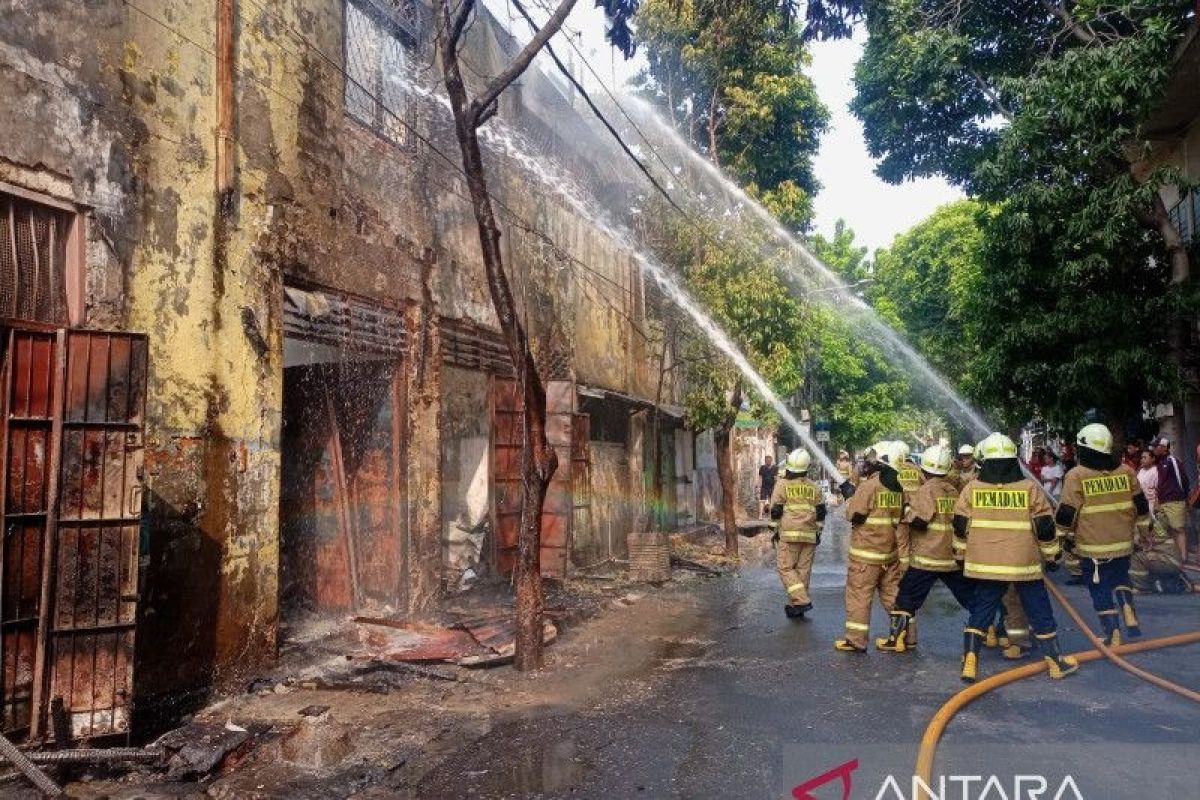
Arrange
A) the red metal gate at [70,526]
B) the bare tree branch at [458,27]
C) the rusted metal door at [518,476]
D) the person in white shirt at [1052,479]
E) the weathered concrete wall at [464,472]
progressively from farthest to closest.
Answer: the person in white shirt at [1052,479], the rusted metal door at [518,476], the weathered concrete wall at [464,472], the bare tree branch at [458,27], the red metal gate at [70,526]

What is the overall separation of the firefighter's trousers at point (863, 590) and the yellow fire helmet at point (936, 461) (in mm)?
905

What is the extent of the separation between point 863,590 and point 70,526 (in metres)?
5.80

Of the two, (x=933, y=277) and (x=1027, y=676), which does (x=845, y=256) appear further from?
(x=1027, y=676)

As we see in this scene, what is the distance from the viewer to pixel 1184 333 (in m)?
12.6

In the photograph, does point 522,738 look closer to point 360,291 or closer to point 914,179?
point 360,291

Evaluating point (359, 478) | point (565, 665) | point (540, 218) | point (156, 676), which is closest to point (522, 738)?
point (565, 665)

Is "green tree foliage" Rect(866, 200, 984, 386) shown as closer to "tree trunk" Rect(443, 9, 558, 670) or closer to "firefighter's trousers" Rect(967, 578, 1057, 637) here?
"firefighter's trousers" Rect(967, 578, 1057, 637)

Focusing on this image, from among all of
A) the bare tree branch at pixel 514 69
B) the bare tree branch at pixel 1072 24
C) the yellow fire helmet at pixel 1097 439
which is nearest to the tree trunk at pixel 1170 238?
the bare tree branch at pixel 1072 24

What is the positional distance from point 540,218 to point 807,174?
7.55 meters

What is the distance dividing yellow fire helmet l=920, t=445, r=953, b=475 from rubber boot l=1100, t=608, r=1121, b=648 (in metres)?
1.63

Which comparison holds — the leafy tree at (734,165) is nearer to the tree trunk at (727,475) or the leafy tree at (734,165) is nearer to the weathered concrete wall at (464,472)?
the tree trunk at (727,475)

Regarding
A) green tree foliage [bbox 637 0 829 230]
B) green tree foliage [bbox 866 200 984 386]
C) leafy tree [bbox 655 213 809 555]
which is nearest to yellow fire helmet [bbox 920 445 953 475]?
leafy tree [bbox 655 213 809 555]

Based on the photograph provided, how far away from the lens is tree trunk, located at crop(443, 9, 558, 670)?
6473 mm

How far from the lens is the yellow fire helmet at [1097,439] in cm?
703
